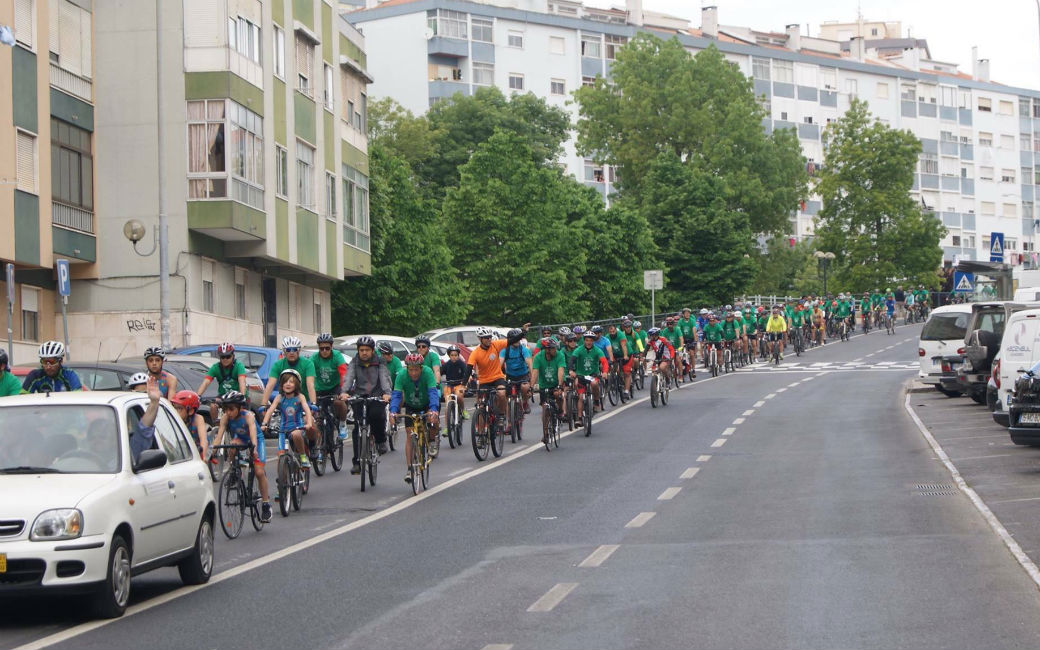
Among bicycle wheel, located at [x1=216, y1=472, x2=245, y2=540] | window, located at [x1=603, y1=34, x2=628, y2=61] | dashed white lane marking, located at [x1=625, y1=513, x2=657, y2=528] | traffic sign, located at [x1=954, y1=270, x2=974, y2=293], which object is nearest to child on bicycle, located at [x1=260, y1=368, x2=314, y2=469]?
bicycle wheel, located at [x1=216, y1=472, x2=245, y2=540]

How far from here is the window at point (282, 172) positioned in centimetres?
4339

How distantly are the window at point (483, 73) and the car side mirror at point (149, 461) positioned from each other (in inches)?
3742

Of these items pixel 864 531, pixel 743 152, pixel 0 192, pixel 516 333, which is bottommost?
pixel 864 531

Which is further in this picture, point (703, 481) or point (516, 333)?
point (516, 333)

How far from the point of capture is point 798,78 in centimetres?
12506

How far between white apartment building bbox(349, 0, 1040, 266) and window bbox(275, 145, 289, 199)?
4951 cm

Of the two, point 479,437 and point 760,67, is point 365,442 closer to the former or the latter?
point 479,437

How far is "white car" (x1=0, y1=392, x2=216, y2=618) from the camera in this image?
1066 centimetres

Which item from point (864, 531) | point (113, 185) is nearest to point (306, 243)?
point (113, 185)

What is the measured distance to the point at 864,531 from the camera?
50.2 ft

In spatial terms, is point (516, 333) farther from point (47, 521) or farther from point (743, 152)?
point (743, 152)

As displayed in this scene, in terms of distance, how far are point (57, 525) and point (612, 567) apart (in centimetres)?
444

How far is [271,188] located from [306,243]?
11.8 ft

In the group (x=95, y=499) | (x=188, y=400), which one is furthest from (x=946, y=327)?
(x=95, y=499)
